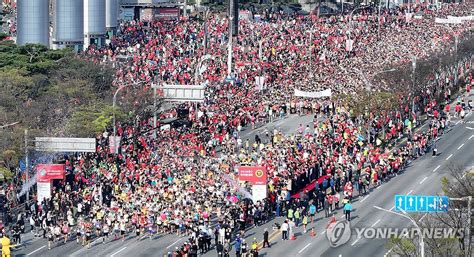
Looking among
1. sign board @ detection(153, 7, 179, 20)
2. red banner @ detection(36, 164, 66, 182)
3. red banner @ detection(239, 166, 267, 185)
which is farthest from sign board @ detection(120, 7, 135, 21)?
red banner @ detection(239, 166, 267, 185)

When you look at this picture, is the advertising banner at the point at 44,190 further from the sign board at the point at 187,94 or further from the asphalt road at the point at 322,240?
the sign board at the point at 187,94

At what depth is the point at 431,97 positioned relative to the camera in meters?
114

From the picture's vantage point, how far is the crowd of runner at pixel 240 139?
7850 centimetres

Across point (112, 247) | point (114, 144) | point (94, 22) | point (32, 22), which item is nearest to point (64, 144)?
point (114, 144)

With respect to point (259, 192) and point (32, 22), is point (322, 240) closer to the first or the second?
point (259, 192)

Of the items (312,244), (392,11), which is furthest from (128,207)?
(392,11)

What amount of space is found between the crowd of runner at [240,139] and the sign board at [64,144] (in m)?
0.88

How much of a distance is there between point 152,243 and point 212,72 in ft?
146

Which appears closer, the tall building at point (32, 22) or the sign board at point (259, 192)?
the sign board at point (259, 192)

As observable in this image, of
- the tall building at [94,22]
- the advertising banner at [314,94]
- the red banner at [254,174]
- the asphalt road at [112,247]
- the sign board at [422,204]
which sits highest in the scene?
the tall building at [94,22]

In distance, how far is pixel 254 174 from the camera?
3145 inches

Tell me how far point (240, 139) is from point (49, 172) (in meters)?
19.9

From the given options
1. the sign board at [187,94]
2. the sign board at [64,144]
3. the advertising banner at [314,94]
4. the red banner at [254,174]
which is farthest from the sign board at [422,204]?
the advertising banner at [314,94]

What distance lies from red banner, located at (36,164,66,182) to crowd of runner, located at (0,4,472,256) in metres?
1.01
